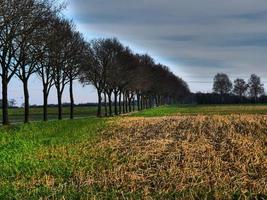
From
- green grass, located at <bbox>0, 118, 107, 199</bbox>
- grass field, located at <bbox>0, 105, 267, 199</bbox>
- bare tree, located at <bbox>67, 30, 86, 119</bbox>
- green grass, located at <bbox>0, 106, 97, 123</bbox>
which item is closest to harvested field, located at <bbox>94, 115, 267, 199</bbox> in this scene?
grass field, located at <bbox>0, 105, 267, 199</bbox>

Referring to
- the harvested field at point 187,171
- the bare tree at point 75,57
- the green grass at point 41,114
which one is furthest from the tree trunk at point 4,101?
the green grass at point 41,114

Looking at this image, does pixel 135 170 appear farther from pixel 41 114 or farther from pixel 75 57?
pixel 41 114

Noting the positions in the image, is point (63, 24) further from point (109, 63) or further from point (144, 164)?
point (144, 164)

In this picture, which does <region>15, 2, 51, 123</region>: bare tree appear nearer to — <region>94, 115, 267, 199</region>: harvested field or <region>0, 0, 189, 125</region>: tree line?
<region>0, 0, 189, 125</region>: tree line

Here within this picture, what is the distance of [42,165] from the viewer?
18.6 meters

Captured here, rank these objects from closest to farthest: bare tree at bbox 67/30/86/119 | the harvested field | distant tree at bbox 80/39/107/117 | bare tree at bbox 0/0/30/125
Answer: the harvested field
bare tree at bbox 0/0/30/125
bare tree at bbox 67/30/86/119
distant tree at bbox 80/39/107/117

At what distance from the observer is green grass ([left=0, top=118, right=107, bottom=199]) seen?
1404cm

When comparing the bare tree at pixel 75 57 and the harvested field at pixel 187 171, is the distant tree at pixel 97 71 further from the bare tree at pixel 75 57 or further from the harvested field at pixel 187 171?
the harvested field at pixel 187 171

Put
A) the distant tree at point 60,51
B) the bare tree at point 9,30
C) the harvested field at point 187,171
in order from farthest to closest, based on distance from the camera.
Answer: the distant tree at point 60,51
the bare tree at point 9,30
the harvested field at point 187,171

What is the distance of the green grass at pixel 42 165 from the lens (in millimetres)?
14039

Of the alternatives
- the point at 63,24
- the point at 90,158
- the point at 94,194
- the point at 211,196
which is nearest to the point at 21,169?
the point at 90,158

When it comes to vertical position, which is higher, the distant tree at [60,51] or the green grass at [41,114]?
the distant tree at [60,51]

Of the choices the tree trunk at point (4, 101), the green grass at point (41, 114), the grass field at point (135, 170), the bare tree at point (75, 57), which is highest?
the bare tree at point (75, 57)

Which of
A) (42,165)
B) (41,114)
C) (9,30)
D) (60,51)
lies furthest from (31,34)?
(41,114)
